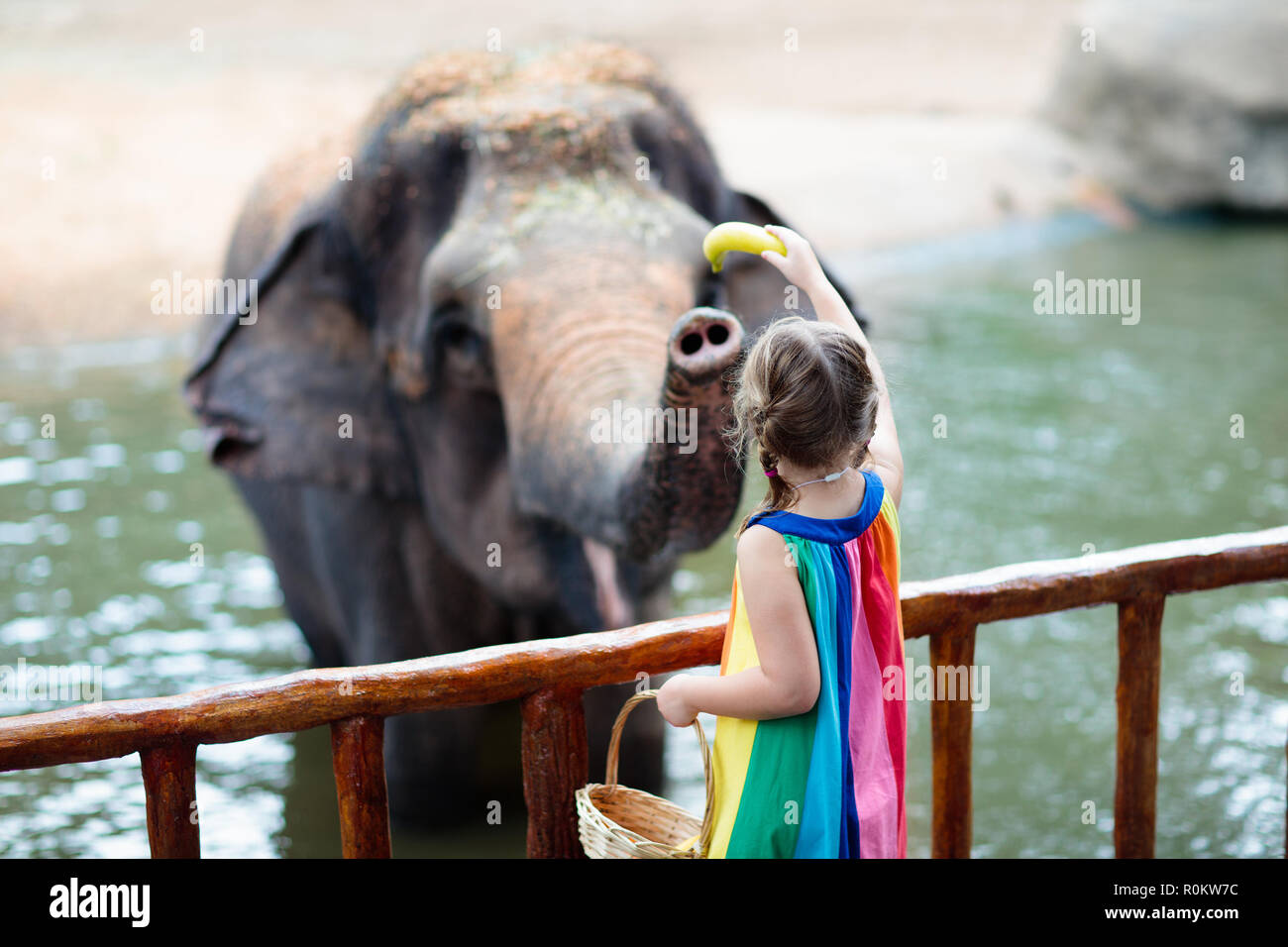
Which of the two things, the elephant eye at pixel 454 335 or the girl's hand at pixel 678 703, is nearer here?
the girl's hand at pixel 678 703

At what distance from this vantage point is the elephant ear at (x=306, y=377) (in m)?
3.12

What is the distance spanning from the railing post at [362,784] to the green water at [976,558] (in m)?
0.88

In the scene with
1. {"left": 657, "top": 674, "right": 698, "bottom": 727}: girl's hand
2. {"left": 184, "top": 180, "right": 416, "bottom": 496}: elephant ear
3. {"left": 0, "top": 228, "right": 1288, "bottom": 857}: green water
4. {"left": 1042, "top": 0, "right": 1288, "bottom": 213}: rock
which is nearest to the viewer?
{"left": 657, "top": 674, "right": 698, "bottom": 727}: girl's hand

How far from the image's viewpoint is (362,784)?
→ 6.00ft

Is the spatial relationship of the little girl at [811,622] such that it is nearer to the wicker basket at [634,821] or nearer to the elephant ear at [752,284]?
the wicker basket at [634,821]

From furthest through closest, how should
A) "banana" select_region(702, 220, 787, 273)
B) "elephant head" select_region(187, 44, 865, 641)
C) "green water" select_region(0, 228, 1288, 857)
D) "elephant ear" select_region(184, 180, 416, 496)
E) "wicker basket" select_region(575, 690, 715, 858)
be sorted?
"green water" select_region(0, 228, 1288, 857), "elephant ear" select_region(184, 180, 416, 496), "elephant head" select_region(187, 44, 865, 641), "banana" select_region(702, 220, 787, 273), "wicker basket" select_region(575, 690, 715, 858)

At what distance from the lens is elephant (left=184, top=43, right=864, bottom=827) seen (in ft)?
8.43

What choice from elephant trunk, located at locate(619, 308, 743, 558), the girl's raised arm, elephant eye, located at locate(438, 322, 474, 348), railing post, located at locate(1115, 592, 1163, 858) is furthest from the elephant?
railing post, located at locate(1115, 592, 1163, 858)

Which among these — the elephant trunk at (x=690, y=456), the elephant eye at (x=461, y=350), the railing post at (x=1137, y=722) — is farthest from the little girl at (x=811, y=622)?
the elephant eye at (x=461, y=350)

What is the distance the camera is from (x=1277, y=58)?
12.8 metres

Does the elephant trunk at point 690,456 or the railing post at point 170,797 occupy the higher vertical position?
the elephant trunk at point 690,456

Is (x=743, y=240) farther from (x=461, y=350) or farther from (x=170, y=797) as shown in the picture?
(x=461, y=350)

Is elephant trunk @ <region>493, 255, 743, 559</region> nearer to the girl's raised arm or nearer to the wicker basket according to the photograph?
the girl's raised arm

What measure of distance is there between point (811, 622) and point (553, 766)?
53 centimetres
